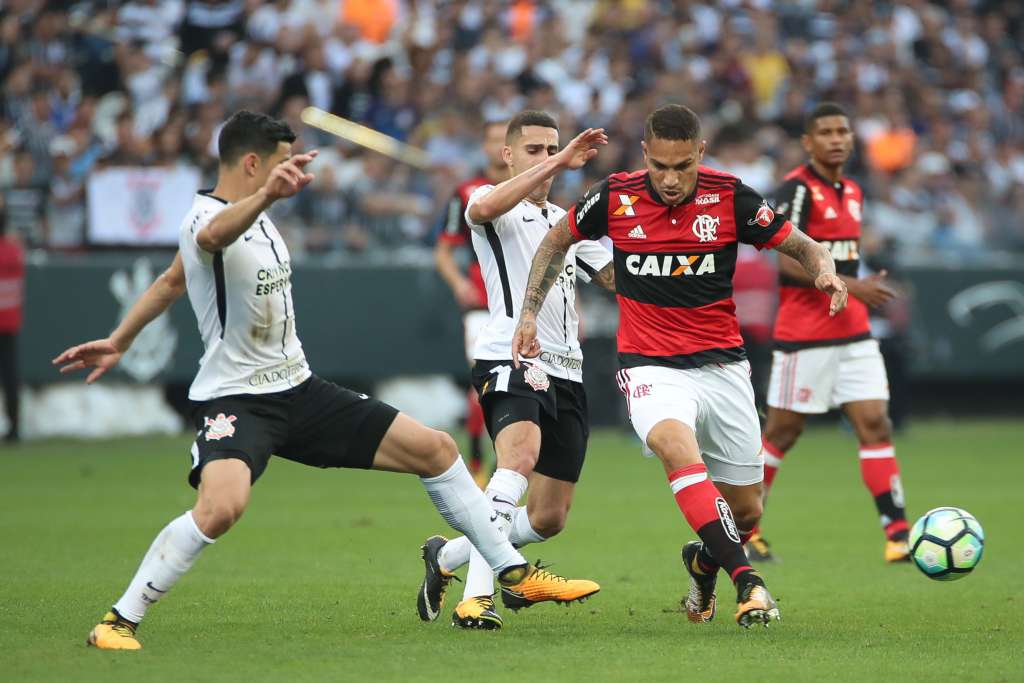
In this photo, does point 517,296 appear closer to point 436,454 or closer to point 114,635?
point 436,454

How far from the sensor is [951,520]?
7969 mm

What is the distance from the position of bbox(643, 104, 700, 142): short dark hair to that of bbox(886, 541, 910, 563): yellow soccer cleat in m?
3.89

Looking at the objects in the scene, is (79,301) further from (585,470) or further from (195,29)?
(585,470)

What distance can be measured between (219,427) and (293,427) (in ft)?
1.19

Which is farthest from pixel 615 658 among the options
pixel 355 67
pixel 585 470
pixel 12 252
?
pixel 355 67

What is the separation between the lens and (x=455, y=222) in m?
12.3

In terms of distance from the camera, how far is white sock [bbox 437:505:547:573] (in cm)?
749

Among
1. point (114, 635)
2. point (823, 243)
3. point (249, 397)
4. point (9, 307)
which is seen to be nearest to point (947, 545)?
point (823, 243)

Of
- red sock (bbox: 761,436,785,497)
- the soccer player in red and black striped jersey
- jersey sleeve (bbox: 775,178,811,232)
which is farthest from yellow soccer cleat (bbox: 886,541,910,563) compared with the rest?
the soccer player in red and black striped jersey

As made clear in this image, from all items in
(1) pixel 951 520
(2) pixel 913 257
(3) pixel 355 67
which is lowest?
(1) pixel 951 520

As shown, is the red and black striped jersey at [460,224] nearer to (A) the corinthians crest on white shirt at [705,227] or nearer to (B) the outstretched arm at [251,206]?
(A) the corinthians crest on white shirt at [705,227]

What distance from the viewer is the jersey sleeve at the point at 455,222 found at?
1227 centimetres

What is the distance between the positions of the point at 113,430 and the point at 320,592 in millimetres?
9984

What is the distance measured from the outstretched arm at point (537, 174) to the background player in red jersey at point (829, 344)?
319 centimetres
